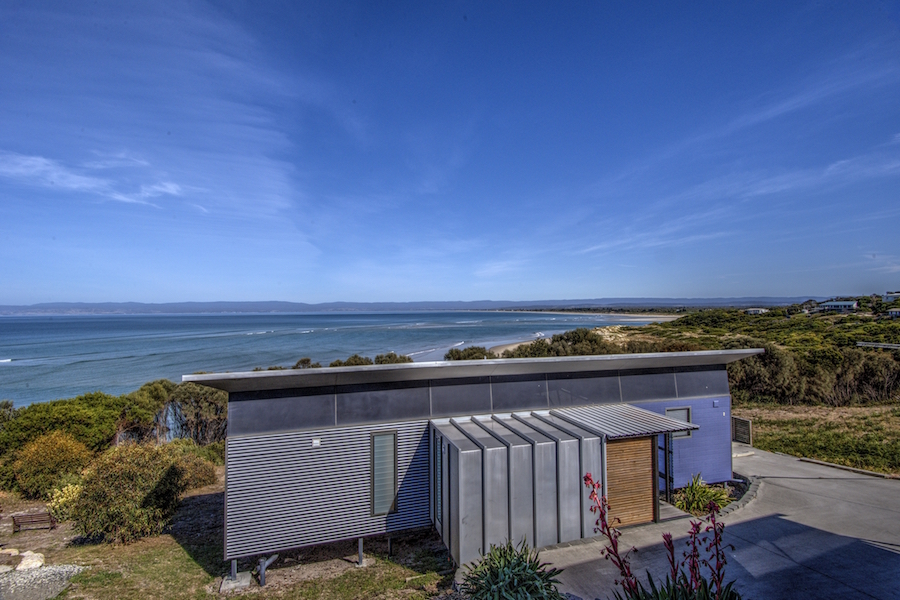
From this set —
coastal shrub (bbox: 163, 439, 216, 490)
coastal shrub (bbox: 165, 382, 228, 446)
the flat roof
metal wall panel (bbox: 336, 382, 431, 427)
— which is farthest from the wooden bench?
coastal shrub (bbox: 165, 382, 228, 446)

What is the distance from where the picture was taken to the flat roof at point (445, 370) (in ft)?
21.4

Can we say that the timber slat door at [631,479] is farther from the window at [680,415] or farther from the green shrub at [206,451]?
the green shrub at [206,451]

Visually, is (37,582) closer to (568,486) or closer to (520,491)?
(520,491)

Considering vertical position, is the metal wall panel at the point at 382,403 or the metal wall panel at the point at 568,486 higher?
the metal wall panel at the point at 382,403

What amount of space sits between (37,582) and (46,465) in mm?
7072

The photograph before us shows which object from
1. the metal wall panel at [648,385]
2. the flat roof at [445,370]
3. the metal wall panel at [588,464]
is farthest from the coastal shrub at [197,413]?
the metal wall panel at [648,385]

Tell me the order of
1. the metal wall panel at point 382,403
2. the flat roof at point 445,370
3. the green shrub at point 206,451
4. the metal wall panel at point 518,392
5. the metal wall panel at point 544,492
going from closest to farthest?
the flat roof at point 445,370
the metal wall panel at point 544,492
the metal wall panel at point 382,403
the metal wall panel at point 518,392
the green shrub at point 206,451

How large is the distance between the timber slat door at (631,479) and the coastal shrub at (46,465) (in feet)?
44.7

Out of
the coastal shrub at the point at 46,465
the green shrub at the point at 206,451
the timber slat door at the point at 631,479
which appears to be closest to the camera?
the timber slat door at the point at 631,479

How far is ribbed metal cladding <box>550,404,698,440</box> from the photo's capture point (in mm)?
7241

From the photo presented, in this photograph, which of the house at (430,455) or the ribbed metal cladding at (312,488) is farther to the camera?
the ribbed metal cladding at (312,488)

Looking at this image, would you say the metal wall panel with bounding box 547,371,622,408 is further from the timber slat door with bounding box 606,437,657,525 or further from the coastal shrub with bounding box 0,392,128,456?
the coastal shrub with bounding box 0,392,128,456

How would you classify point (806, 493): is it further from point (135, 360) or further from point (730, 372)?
point (135, 360)

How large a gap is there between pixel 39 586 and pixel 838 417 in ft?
80.3
